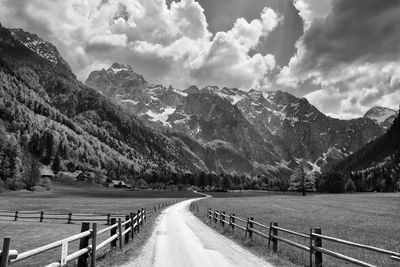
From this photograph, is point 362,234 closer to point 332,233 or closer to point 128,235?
point 332,233

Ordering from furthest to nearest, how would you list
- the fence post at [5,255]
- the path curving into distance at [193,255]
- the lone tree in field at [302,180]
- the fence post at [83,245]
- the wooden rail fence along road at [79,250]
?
the lone tree in field at [302,180] < the path curving into distance at [193,255] < the fence post at [83,245] < the wooden rail fence along road at [79,250] < the fence post at [5,255]

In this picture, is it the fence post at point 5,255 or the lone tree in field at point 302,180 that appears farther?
the lone tree in field at point 302,180

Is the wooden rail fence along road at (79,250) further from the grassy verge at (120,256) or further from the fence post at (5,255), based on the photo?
the grassy verge at (120,256)

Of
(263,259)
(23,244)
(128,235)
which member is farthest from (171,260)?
(23,244)

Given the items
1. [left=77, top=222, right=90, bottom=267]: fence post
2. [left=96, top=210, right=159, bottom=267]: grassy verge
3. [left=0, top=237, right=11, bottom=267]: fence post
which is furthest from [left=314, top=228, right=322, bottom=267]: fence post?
[left=0, top=237, right=11, bottom=267]: fence post

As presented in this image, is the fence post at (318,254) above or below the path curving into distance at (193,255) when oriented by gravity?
above

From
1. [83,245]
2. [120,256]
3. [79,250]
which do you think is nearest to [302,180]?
[120,256]

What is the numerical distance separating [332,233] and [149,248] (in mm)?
18410

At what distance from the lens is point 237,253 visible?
66.8 ft

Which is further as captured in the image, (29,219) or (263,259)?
(29,219)

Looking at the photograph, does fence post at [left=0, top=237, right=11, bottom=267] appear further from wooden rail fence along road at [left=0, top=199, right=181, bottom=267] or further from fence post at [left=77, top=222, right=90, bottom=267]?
fence post at [left=77, top=222, right=90, bottom=267]

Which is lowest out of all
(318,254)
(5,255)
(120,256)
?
(120,256)

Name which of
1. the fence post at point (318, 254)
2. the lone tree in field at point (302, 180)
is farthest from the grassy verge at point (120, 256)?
the lone tree in field at point (302, 180)

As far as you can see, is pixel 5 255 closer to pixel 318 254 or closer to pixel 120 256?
pixel 120 256
